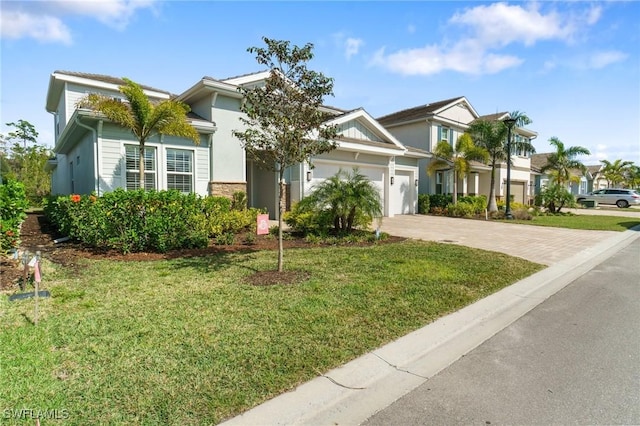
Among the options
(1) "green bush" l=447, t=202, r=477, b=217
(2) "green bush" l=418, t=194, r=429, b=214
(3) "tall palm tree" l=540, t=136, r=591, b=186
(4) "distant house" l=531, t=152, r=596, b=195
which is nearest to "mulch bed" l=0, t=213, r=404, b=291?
(1) "green bush" l=447, t=202, r=477, b=217

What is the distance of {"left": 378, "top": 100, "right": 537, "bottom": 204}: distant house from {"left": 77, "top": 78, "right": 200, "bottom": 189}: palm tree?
52.5ft

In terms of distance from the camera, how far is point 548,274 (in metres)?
7.47

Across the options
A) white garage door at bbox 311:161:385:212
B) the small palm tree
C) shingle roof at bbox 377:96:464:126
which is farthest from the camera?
shingle roof at bbox 377:96:464:126

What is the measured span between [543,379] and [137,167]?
40.7ft

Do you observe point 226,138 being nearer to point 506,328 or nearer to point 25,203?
point 25,203

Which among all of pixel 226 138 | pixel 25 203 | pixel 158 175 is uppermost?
pixel 226 138

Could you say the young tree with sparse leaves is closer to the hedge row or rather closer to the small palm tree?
the hedge row

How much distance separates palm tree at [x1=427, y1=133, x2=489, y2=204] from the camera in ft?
67.7

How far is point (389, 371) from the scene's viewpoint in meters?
3.48

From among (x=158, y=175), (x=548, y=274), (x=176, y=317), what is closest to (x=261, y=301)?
(x=176, y=317)

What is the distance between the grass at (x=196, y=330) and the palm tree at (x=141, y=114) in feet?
17.3

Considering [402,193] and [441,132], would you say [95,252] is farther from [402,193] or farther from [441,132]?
[441,132]

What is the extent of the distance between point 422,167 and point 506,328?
20200 mm

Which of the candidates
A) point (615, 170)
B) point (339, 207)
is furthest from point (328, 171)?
point (615, 170)
